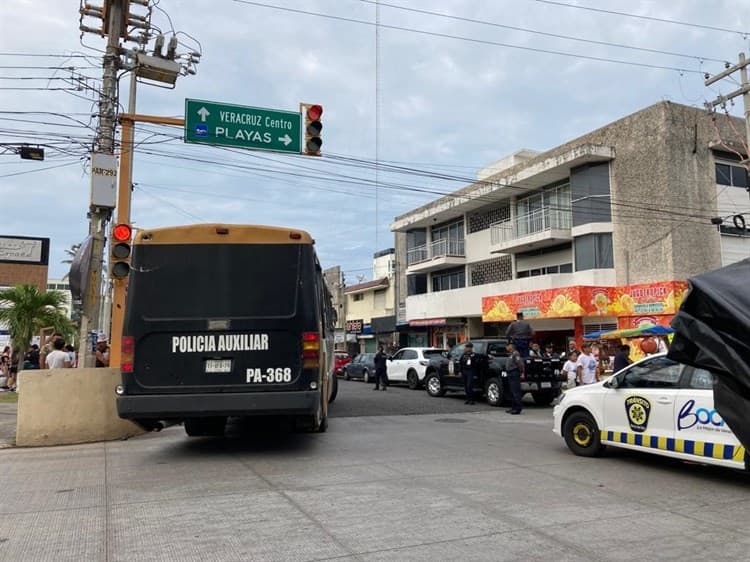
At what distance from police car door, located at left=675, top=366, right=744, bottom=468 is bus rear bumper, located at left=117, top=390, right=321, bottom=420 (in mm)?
4454

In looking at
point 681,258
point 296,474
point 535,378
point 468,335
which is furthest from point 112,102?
point 468,335

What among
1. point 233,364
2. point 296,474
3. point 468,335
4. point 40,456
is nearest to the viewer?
point 296,474

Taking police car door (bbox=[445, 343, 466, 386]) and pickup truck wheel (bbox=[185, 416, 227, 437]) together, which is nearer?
pickup truck wheel (bbox=[185, 416, 227, 437])

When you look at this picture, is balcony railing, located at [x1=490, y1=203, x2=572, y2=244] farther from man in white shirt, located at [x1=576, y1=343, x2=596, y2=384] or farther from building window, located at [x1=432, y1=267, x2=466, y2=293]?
man in white shirt, located at [x1=576, y1=343, x2=596, y2=384]

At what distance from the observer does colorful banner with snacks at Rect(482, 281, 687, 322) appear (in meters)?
22.5

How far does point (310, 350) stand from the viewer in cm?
805

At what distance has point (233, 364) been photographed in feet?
26.1

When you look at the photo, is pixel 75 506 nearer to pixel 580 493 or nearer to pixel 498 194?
pixel 580 493

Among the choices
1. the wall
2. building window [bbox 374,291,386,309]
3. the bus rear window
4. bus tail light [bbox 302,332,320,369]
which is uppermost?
building window [bbox 374,291,386,309]

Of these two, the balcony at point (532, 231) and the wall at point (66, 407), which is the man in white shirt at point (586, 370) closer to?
the wall at point (66, 407)

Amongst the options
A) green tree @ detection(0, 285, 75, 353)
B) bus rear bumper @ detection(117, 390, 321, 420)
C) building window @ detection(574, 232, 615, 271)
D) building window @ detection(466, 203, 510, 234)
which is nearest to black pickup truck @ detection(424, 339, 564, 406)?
bus rear bumper @ detection(117, 390, 321, 420)

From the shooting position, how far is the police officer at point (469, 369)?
1652 centimetres

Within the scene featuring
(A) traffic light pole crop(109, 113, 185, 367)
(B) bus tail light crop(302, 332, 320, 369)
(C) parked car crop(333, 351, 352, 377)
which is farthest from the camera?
(C) parked car crop(333, 351, 352, 377)

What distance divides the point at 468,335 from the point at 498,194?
809 cm
